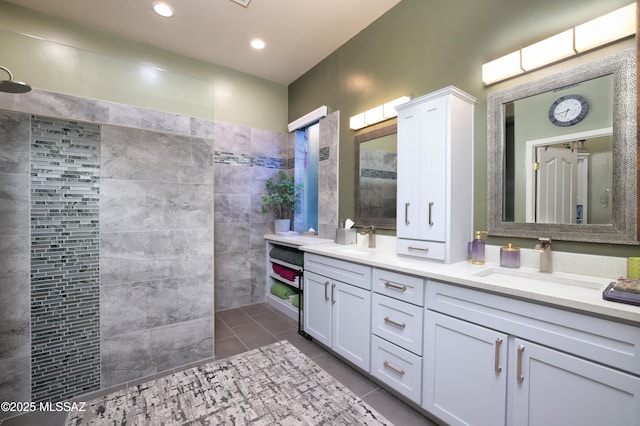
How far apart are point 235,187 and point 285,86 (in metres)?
1.68

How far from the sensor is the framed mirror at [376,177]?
2.51 metres

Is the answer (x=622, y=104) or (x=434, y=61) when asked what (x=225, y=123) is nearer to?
(x=434, y=61)

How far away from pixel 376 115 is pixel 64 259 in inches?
104

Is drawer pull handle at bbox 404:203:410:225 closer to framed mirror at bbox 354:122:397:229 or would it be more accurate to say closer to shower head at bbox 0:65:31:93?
framed mirror at bbox 354:122:397:229

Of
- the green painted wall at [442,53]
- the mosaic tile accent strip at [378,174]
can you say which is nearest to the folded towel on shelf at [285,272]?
the green painted wall at [442,53]

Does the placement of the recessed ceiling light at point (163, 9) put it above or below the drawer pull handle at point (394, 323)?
above

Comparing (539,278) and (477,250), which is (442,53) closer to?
(477,250)

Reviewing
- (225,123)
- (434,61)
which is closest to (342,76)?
(434,61)

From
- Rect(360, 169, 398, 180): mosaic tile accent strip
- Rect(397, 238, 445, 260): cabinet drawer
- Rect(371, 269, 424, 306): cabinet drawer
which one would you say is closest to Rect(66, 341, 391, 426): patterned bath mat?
Rect(371, 269, 424, 306): cabinet drawer

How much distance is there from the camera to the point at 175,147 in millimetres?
2227

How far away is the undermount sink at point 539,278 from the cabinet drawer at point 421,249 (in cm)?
Answer: 29

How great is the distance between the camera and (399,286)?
173cm

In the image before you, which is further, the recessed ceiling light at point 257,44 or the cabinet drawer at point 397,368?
the recessed ceiling light at point 257,44

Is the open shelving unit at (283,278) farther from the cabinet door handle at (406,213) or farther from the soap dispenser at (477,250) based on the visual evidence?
the soap dispenser at (477,250)
